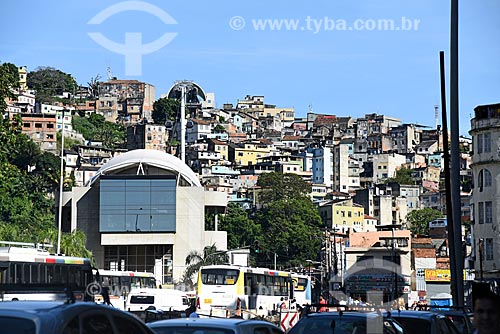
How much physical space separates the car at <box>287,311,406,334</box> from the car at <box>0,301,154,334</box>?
4049 mm

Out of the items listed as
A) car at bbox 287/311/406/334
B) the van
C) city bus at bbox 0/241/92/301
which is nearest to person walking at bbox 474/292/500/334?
car at bbox 287/311/406/334

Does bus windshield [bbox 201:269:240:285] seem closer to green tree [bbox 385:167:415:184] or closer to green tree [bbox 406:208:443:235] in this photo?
green tree [bbox 406:208:443:235]

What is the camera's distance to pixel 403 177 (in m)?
185

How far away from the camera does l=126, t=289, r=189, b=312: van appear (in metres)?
40.0

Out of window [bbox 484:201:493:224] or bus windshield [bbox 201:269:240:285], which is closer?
bus windshield [bbox 201:269:240:285]

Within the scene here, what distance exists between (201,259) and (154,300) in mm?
51086

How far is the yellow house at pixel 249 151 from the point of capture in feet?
619

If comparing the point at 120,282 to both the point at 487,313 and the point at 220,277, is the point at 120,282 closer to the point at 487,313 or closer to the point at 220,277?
the point at 220,277

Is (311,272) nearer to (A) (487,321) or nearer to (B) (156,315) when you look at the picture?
(B) (156,315)

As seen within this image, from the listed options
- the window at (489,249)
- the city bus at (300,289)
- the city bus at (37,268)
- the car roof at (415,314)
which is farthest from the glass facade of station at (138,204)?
the car roof at (415,314)

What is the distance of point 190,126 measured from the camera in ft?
650

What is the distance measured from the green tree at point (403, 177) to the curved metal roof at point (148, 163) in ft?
285

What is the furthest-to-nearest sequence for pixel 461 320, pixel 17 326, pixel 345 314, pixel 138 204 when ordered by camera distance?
pixel 138 204
pixel 461 320
pixel 345 314
pixel 17 326

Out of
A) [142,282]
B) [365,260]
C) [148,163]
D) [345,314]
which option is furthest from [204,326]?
[365,260]
